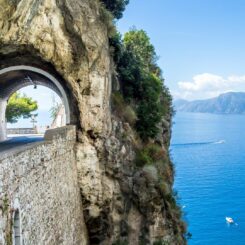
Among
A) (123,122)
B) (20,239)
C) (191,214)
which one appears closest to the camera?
(20,239)

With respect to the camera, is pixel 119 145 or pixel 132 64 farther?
pixel 132 64

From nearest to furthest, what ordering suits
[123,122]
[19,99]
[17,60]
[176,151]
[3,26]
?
[3,26] → [17,60] → [123,122] → [19,99] → [176,151]

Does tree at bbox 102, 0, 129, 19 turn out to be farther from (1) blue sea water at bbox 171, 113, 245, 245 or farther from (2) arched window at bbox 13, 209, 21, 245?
(2) arched window at bbox 13, 209, 21, 245

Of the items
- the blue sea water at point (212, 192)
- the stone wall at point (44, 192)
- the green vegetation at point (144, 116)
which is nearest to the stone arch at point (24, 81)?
the stone wall at point (44, 192)

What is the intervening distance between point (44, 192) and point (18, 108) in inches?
1312

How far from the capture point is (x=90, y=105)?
15688 millimetres

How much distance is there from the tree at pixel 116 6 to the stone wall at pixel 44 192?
9949 mm

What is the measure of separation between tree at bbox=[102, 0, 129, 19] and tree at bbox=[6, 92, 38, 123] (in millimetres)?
21509

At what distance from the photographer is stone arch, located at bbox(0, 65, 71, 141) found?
1652 cm

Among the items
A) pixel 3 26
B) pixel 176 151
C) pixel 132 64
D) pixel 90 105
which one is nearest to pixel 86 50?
pixel 90 105

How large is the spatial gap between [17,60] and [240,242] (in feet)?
104

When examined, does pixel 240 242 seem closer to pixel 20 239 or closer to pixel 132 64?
pixel 132 64

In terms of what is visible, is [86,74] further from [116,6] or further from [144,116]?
[116,6]

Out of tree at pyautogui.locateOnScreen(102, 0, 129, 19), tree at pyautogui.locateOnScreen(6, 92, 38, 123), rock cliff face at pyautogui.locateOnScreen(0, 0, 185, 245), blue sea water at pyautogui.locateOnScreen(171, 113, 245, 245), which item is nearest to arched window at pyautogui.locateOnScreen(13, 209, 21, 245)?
rock cliff face at pyautogui.locateOnScreen(0, 0, 185, 245)
